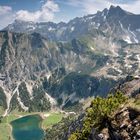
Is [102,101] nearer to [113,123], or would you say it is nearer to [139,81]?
[113,123]

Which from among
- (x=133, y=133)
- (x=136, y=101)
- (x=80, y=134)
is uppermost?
(x=136, y=101)

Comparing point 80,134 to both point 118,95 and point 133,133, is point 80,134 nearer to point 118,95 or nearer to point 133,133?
point 118,95

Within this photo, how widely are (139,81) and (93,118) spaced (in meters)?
87.0

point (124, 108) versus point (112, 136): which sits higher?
point (124, 108)

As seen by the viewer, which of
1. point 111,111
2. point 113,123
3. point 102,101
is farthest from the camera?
point 102,101

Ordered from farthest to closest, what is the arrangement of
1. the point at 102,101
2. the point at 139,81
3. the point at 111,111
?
the point at 139,81 < the point at 102,101 < the point at 111,111

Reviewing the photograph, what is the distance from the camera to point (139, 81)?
181250 millimetres

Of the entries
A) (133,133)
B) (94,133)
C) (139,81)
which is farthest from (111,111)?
(139,81)

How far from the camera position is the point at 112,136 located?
270ft

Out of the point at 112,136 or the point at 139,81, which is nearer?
the point at 112,136

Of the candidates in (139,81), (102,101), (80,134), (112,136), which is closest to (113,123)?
(112,136)

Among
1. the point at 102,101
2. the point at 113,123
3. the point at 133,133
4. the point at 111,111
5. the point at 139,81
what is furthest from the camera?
the point at 139,81

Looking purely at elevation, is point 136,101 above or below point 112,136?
above

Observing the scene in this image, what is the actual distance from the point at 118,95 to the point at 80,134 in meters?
16.6
